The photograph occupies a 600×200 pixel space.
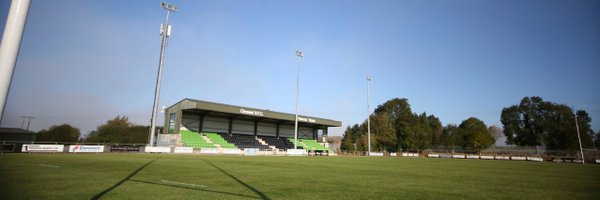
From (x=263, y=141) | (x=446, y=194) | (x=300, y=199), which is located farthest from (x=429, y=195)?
(x=263, y=141)

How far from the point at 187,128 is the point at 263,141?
47.2ft

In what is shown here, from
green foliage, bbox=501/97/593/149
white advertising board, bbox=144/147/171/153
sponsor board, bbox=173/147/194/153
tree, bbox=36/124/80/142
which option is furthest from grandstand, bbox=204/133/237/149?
green foliage, bbox=501/97/593/149

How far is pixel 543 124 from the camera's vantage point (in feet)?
231

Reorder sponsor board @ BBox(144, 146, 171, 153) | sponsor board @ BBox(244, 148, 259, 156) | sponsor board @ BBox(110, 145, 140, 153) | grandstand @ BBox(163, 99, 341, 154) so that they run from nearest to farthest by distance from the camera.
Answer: sponsor board @ BBox(144, 146, 171, 153), sponsor board @ BBox(110, 145, 140, 153), sponsor board @ BBox(244, 148, 259, 156), grandstand @ BBox(163, 99, 341, 154)

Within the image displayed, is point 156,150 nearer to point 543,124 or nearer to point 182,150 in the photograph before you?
point 182,150

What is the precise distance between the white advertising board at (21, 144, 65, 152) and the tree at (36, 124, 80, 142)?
52.8 m

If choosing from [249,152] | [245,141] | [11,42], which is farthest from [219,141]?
[11,42]

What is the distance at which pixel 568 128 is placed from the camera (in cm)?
6519

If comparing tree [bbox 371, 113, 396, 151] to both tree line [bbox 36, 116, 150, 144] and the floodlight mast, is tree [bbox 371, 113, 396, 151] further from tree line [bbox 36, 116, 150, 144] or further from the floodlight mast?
tree line [bbox 36, 116, 150, 144]

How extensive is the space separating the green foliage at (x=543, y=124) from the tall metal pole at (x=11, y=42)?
83.0 m

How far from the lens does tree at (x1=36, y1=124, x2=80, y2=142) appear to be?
248 ft

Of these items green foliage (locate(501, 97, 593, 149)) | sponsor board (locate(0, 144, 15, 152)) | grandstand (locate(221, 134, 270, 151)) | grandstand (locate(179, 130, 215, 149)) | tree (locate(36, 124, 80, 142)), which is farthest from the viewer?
tree (locate(36, 124, 80, 142))

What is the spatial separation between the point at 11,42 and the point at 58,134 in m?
96.2

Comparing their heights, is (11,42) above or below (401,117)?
below
